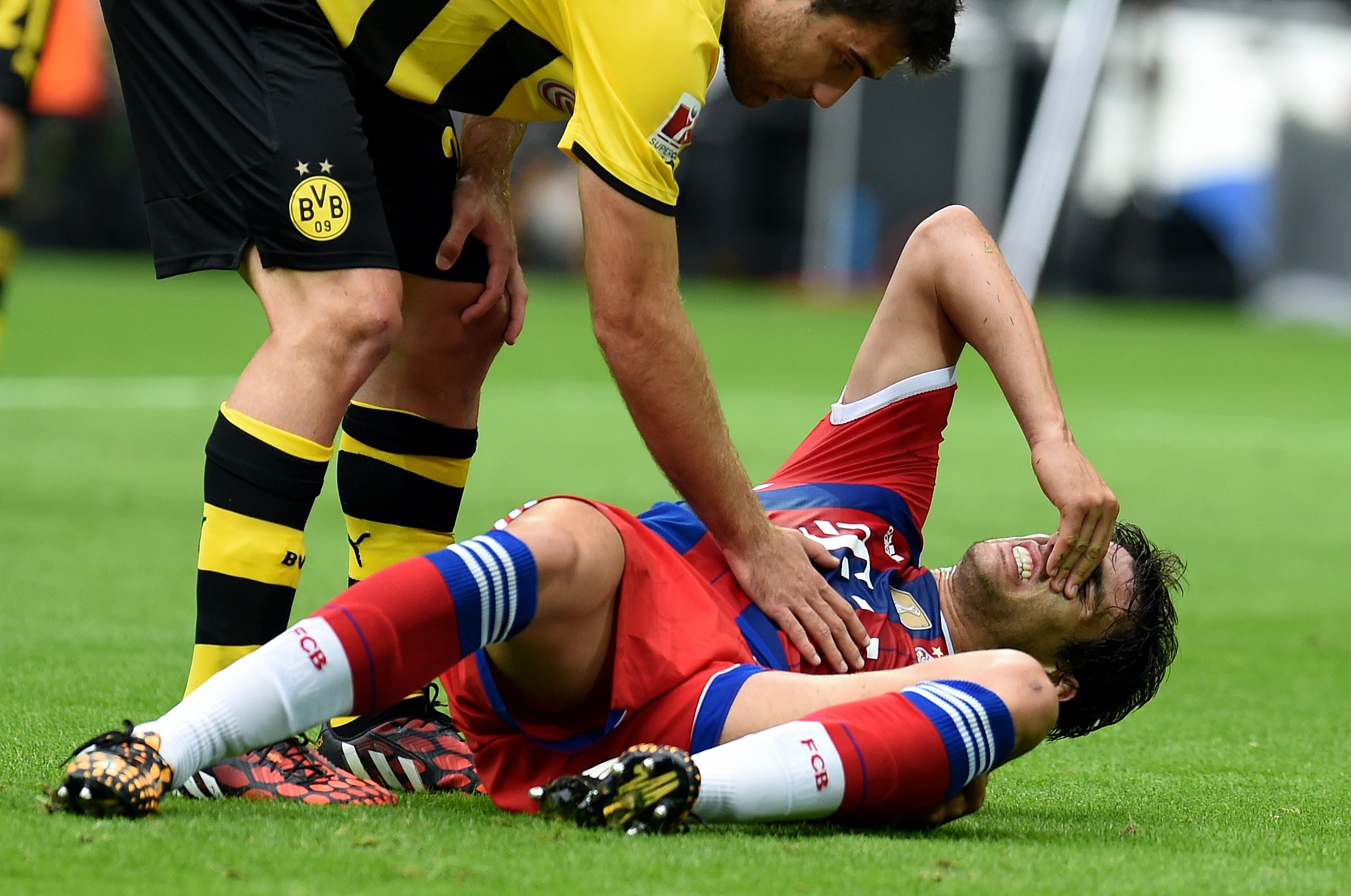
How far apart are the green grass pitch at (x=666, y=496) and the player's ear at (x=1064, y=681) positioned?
0.51ft

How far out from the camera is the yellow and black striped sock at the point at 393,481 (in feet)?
10.4

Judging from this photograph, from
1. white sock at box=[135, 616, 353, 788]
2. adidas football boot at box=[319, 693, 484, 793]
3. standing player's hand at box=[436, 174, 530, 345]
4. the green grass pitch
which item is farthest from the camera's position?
standing player's hand at box=[436, 174, 530, 345]

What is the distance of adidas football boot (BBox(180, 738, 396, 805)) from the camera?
2.52 metres

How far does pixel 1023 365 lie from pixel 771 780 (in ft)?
2.99

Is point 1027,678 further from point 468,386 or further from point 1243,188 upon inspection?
point 1243,188

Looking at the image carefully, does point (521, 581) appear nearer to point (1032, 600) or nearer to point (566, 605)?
point (566, 605)

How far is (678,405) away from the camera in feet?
8.62

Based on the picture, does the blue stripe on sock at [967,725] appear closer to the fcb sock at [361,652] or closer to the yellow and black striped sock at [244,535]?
the fcb sock at [361,652]

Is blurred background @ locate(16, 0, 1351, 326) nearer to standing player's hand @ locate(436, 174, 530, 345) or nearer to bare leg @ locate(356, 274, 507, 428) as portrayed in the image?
standing player's hand @ locate(436, 174, 530, 345)

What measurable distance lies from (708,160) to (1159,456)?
14239 millimetres

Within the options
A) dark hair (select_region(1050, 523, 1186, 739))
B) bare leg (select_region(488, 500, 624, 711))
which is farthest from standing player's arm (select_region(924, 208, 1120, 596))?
bare leg (select_region(488, 500, 624, 711))

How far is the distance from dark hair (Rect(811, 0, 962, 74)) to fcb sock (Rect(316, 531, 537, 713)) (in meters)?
0.97

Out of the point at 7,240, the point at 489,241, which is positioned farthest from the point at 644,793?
the point at 7,240

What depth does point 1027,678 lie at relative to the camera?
2.49m
